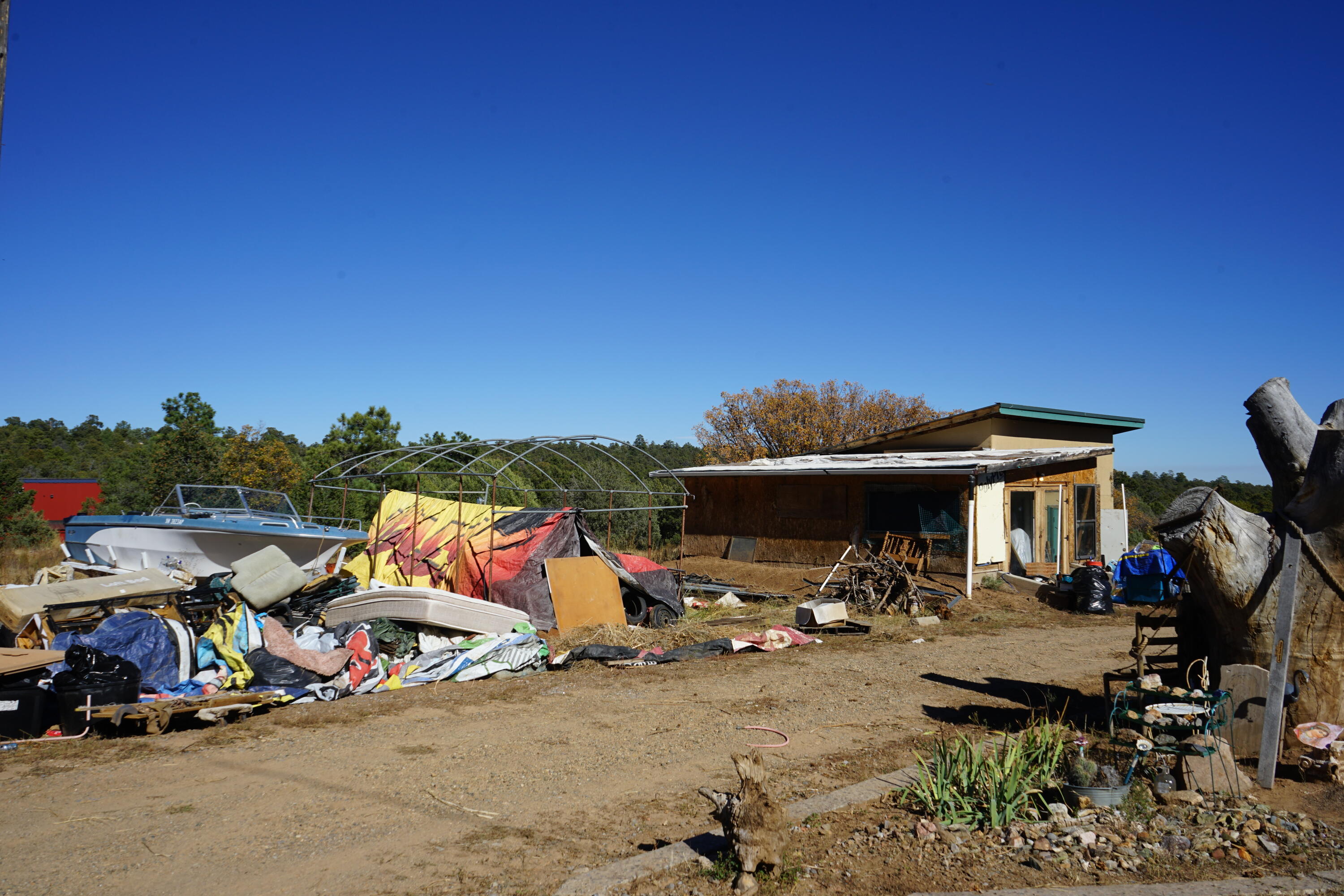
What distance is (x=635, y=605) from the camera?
13.1 m

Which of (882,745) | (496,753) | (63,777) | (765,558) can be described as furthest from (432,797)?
(765,558)

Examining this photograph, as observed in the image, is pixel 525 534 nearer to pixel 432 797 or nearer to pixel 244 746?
pixel 244 746

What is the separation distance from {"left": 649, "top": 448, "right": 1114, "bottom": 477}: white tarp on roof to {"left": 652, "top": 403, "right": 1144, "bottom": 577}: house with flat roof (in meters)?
0.05

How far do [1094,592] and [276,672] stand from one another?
43.9 ft

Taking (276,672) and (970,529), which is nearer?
(276,672)

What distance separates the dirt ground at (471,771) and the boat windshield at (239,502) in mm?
6253

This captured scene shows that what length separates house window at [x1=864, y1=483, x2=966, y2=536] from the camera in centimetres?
1611

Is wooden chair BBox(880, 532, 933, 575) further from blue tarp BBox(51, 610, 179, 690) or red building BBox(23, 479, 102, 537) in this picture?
→ red building BBox(23, 479, 102, 537)

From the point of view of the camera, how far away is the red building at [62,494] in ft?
98.0

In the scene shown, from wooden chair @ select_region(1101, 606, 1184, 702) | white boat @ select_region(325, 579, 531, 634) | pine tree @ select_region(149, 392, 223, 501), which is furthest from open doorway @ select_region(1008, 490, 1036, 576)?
pine tree @ select_region(149, 392, 223, 501)

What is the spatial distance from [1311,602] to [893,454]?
51.1 ft

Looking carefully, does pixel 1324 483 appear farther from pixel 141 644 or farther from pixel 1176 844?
pixel 141 644

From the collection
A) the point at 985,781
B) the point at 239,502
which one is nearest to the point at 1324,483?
the point at 985,781

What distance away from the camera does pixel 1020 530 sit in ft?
59.8
